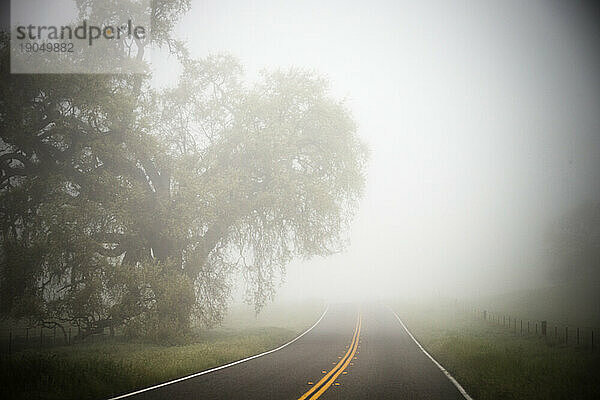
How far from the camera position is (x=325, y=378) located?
1230 cm

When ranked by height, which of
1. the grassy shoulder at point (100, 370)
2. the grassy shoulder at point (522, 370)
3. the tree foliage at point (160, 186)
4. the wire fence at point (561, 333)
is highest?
the tree foliage at point (160, 186)

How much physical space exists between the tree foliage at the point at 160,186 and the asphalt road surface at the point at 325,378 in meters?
7.15

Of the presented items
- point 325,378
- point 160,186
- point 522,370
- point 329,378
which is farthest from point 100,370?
point 160,186

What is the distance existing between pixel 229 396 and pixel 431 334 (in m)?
20.9

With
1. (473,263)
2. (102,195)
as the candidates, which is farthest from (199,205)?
(473,263)

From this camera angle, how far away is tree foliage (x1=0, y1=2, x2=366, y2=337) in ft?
62.0

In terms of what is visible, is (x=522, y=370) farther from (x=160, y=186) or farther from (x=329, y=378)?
(x=160, y=186)

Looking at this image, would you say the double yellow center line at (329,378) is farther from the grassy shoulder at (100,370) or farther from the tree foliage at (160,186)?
the tree foliage at (160,186)

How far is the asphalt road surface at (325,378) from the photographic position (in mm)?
9984

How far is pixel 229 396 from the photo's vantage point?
31.3ft

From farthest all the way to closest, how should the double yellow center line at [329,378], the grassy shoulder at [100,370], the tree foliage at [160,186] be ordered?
the tree foliage at [160,186]
the double yellow center line at [329,378]
the grassy shoulder at [100,370]

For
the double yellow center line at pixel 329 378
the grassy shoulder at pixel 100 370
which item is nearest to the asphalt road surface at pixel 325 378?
the double yellow center line at pixel 329 378

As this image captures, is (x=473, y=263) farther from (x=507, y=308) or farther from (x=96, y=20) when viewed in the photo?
(x=96, y=20)

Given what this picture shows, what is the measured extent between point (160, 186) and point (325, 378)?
16.4 m
